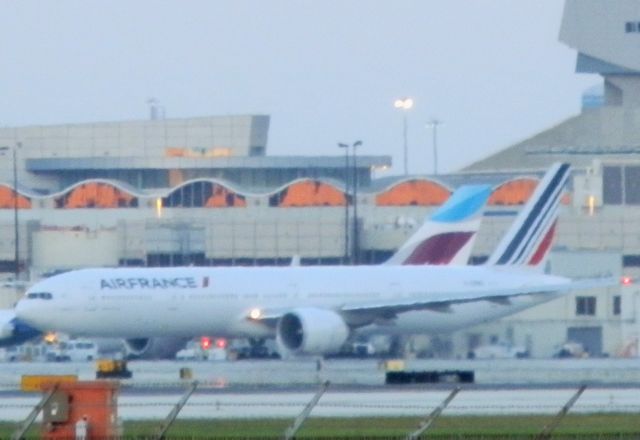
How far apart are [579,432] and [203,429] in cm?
573

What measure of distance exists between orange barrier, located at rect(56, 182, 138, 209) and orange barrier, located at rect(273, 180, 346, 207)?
7.64 meters

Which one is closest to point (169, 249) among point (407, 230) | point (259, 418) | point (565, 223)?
point (407, 230)

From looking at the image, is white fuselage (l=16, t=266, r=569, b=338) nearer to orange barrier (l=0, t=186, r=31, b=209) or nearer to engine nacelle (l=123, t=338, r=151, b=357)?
engine nacelle (l=123, t=338, r=151, b=357)

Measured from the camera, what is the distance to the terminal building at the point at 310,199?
81.4 metres

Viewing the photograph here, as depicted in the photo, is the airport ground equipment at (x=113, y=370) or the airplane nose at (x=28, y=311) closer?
the airport ground equipment at (x=113, y=370)

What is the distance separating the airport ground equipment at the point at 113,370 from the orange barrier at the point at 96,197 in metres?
56.6

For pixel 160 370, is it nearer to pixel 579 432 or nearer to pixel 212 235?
pixel 579 432

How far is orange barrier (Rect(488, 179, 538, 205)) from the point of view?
109625 millimetres

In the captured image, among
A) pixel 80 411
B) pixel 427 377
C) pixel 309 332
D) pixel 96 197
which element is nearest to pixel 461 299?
pixel 309 332

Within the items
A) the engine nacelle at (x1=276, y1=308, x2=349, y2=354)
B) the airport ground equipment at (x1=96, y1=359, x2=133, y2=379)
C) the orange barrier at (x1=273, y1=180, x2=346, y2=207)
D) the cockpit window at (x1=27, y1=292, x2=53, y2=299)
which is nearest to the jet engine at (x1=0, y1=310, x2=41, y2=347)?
the cockpit window at (x1=27, y1=292, x2=53, y2=299)

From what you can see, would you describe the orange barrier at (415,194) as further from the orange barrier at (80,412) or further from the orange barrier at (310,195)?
the orange barrier at (80,412)

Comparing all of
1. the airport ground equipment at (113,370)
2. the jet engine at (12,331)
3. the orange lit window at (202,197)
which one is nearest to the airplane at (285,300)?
the jet engine at (12,331)

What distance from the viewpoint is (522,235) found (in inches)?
2810

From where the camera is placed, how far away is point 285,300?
64.6 m
